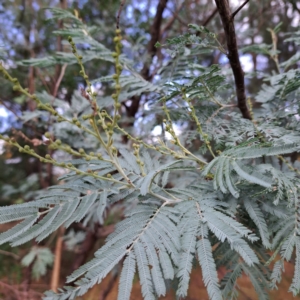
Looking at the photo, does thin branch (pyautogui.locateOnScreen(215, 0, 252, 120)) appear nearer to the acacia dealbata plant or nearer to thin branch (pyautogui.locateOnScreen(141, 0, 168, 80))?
the acacia dealbata plant

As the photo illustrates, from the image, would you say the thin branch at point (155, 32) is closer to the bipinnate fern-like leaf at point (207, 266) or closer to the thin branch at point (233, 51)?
the thin branch at point (233, 51)

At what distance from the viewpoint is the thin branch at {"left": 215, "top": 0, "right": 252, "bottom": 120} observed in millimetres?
635

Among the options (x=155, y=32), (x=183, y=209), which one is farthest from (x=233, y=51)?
(x=155, y=32)

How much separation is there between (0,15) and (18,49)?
291 mm

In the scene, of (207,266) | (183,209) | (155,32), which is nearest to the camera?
(207,266)

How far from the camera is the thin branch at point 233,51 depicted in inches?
25.0

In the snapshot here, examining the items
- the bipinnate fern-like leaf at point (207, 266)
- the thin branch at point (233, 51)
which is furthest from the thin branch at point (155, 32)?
the bipinnate fern-like leaf at point (207, 266)

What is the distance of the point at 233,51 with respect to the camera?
2.28ft

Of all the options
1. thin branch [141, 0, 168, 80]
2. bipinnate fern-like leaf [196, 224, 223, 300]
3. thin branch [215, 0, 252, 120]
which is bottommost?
bipinnate fern-like leaf [196, 224, 223, 300]

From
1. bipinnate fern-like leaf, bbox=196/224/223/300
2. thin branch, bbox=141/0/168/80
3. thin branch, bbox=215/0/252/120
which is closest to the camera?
bipinnate fern-like leaf, bbox=196/224/223/300

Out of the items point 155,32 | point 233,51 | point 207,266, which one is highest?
point 155,32

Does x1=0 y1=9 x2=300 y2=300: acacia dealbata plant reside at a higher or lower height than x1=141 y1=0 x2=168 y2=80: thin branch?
lower

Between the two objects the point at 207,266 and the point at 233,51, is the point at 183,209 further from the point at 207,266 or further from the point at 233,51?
the point at 233,51

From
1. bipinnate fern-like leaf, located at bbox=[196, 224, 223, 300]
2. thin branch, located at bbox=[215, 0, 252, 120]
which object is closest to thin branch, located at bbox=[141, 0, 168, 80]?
thin branch, located at bbox=[215, 0, 252, 120]
